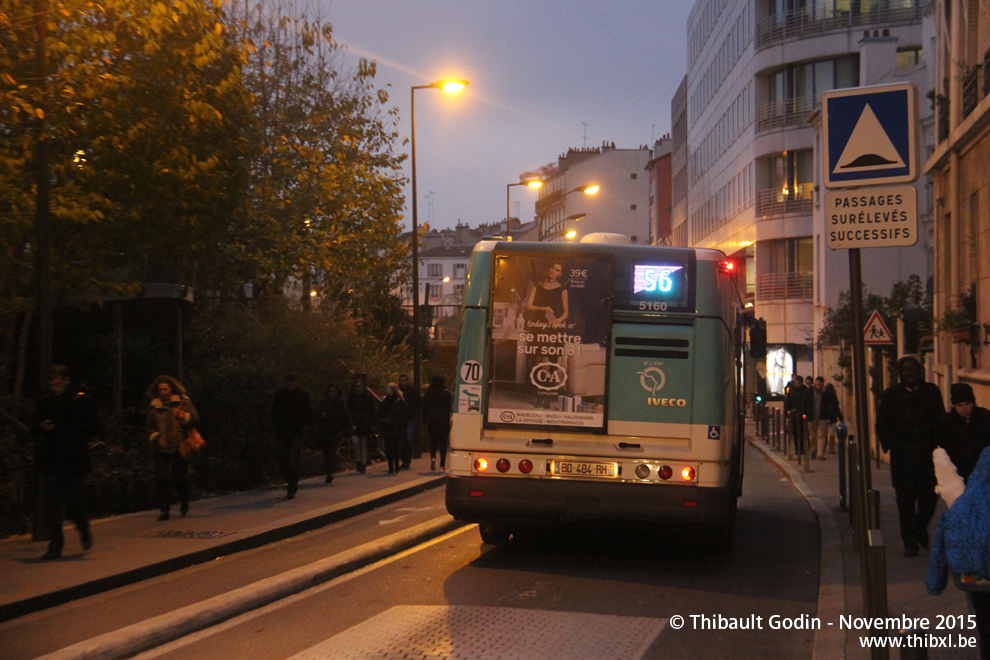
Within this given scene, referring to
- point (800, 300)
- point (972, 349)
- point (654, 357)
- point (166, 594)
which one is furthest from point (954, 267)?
point (800, 300)

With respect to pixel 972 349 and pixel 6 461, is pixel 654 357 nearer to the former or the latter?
pixel 6 461

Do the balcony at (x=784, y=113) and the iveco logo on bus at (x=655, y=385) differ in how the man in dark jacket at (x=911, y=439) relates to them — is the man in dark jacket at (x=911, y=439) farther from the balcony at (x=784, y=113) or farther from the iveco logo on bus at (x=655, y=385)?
the balcony at (x=784, y=113)

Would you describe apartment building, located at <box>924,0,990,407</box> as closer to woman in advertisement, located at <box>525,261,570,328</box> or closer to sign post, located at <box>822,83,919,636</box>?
woman in advertisement, located at <box>525,261,570,328</box>

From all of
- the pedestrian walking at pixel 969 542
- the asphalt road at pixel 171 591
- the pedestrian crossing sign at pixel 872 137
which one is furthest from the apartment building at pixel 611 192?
the pedestrian walking at pixel 969 542

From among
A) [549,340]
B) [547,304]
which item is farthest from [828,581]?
[547,304]

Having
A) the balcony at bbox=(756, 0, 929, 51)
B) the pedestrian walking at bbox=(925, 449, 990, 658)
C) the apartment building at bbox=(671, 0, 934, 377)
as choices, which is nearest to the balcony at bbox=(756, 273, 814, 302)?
the apartment building at bbox=(671, 0, 934, 377)

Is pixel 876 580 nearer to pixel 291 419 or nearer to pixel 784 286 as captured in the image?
pixel 291 419

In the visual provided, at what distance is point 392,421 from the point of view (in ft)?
62.4

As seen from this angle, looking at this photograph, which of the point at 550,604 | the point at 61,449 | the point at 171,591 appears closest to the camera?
the point at 550,604

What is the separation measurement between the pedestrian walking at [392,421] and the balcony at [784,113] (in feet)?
102

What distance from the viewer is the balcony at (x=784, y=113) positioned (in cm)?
4556

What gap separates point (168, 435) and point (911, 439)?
8.02 metres

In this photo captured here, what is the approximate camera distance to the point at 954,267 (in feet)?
58.2

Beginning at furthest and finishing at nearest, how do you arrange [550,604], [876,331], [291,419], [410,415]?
1. [410,415]
2. [876,331]
3. [291,419]
4. [550,604]
